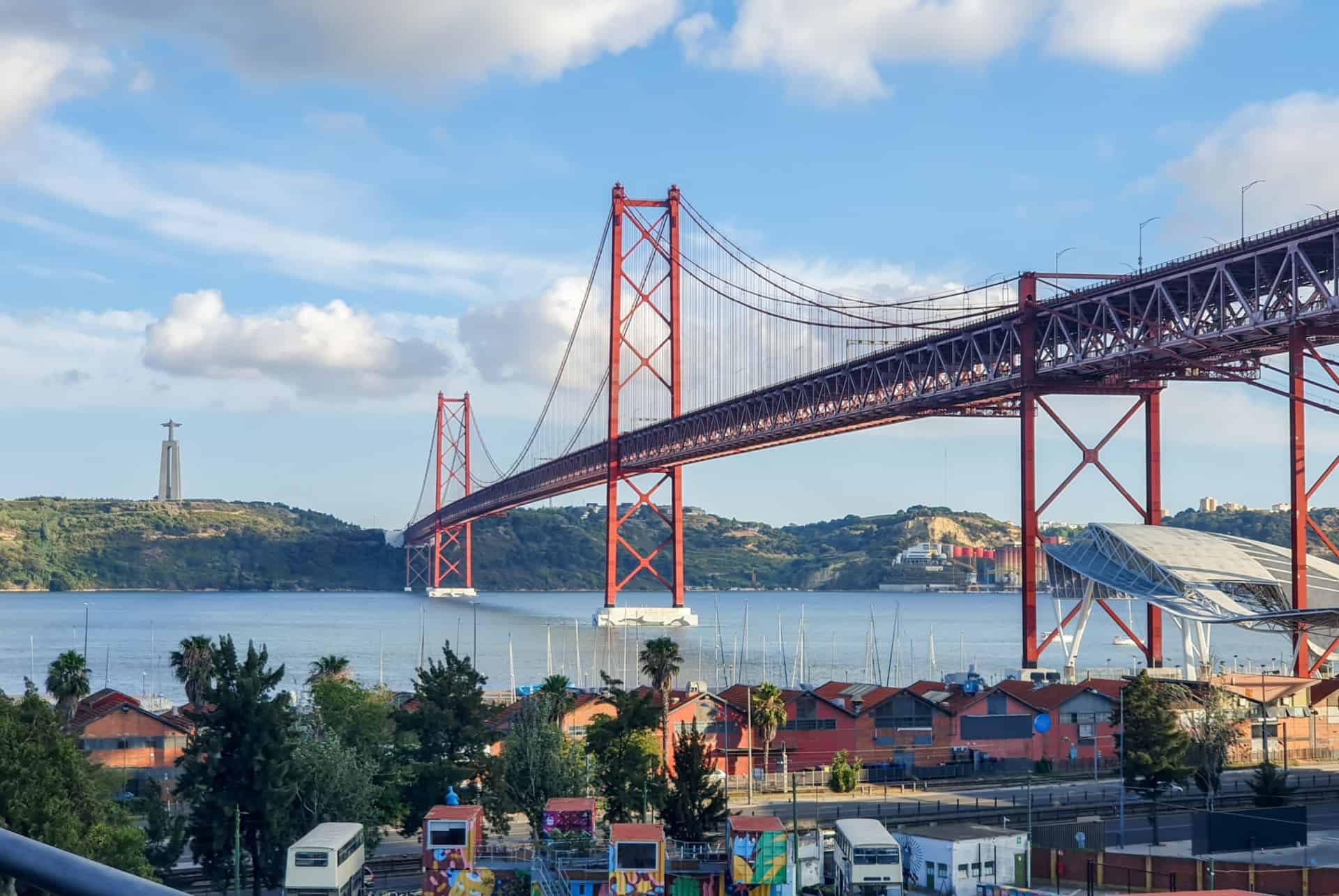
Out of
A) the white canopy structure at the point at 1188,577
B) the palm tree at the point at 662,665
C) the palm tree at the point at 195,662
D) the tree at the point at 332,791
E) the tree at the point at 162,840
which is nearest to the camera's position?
the tree at the point at 162,840

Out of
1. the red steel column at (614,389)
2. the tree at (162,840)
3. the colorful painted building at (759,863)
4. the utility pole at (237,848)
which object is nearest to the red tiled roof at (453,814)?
the utility pole at (237,848)

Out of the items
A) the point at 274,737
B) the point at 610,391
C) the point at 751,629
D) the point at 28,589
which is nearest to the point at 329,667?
the point at 274,737

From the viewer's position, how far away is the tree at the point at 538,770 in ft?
102

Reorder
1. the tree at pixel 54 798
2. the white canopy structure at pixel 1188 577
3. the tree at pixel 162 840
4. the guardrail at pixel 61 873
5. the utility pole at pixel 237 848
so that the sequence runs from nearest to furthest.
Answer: the guardrail at pixel 61 873 → the tree at pixel 54 798 → the utility pole at pixel 237 848 → the tree at pixel 162 840 → the white canopy structure at pixel 1188 577

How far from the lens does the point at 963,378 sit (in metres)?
51.9

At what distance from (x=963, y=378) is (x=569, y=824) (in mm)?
29282

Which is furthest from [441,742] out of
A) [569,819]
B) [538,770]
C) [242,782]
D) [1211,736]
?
[1211,736]

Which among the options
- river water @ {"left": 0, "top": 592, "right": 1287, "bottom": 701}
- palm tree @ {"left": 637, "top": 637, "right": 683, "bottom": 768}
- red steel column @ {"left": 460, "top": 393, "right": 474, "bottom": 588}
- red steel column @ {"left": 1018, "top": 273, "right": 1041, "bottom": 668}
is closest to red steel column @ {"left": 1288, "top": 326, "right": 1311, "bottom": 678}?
red steel column @ {"left": 1018, "top": 273, "right": 1041, "bottom": 668}

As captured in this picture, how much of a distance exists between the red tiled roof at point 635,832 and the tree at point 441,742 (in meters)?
6.01

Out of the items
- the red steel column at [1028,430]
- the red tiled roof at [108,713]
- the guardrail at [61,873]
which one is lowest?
the red tiled roof at [108,713]

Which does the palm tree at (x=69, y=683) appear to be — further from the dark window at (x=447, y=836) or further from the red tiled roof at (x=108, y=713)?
the dark window at (x=447, y=836)

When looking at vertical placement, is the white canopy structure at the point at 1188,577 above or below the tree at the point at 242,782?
above

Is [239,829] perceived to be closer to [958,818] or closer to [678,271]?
[958,818]

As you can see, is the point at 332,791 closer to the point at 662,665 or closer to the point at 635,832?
the point at 635,832
